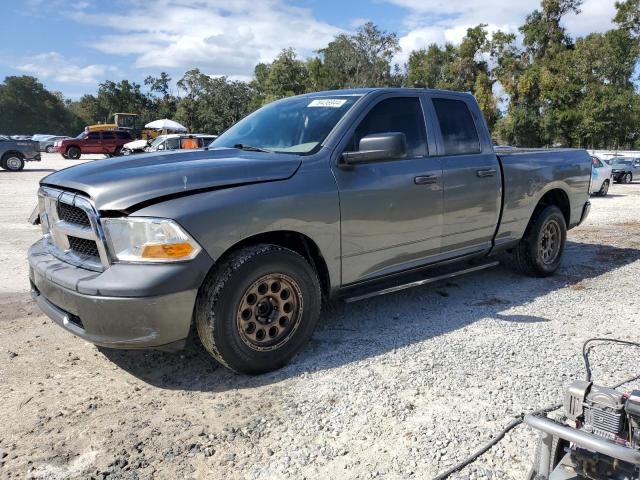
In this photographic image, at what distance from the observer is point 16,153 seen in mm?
21938

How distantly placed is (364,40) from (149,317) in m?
62.6

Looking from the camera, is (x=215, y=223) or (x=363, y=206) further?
(x=363, y=206)

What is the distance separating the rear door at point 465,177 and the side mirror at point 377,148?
96 centimetres

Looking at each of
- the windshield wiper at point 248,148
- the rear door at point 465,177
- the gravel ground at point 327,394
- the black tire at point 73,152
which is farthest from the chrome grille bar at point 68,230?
the black tire at point 73,152

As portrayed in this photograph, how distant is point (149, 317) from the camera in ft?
9.71

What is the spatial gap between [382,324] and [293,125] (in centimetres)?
181

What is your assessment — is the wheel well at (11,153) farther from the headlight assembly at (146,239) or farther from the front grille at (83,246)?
the headlight assembly at (146,239)

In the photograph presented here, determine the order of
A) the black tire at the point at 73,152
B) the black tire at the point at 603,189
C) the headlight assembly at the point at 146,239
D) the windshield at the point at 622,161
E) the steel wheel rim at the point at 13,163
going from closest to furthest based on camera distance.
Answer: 1. the headlight assembly at the point at 146,239
2. the black tire at the point at 603,189
3. the steel wheel rim at the point at 13,163
4. the windshield at the point at 622,161
5. the black tire at the point at 73,152

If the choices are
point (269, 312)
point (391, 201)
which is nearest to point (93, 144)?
point (391, 201)

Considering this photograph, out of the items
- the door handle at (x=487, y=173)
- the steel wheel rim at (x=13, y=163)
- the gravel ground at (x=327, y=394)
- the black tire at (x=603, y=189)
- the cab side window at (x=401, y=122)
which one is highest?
the cab side window at (x=401, y=122)

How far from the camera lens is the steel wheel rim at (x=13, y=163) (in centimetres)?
2203

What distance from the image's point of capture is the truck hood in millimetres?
3045

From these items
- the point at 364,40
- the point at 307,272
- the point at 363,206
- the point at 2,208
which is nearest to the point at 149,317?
the point at 307,272

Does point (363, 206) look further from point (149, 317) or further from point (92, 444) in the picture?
point (92, 444)
